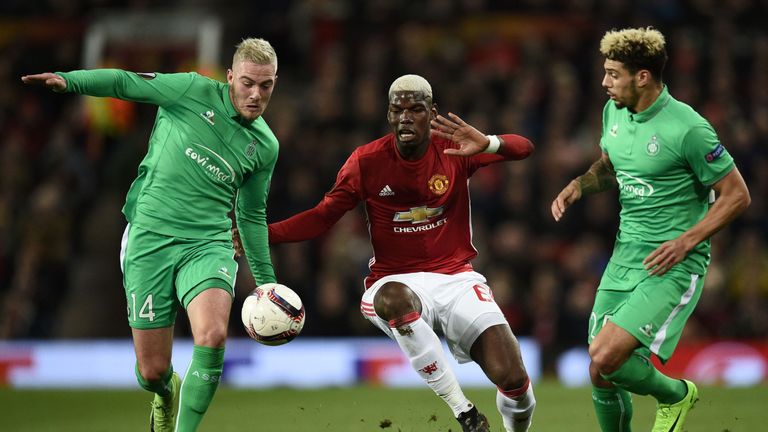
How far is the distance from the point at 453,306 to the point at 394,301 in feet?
1.35

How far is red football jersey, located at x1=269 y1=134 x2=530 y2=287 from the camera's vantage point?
288 inches

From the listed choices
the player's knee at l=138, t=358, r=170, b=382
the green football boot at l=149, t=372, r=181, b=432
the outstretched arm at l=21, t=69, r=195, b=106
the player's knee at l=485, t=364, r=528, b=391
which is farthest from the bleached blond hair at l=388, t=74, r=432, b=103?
the green football boot at l=149, t=372, r=181, b=432

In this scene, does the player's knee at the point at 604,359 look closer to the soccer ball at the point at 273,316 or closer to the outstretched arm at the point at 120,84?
the soccer ball at the point at 273,316

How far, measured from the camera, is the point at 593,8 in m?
16.7

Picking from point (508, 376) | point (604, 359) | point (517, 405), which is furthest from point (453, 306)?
point (604, 359)

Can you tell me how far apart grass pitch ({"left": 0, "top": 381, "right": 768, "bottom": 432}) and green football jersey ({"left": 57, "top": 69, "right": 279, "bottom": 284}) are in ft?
5.52

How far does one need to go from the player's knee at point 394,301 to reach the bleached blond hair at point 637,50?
1.85m

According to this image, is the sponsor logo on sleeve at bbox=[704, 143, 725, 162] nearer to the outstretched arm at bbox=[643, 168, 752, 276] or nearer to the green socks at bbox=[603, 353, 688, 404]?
the outstretched arm at bbox=[643, 168, 752, 276]

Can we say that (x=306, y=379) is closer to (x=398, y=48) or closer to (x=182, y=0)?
(x=398, y=48)

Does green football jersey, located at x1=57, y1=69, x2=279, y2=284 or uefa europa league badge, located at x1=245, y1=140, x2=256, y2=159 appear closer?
green football jersey, located at x1=57, y1=69, x2=279, y2=284

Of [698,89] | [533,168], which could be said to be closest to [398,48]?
[533,168]

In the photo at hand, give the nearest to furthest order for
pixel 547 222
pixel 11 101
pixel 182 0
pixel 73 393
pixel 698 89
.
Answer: pixel 73 393
pixel 547 222
pixel 698 89
pixel 11 101
pixel 182 0

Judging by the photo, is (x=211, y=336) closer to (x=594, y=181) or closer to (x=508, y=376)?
(x=508, y=376)

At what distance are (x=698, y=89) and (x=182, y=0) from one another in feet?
27.5
